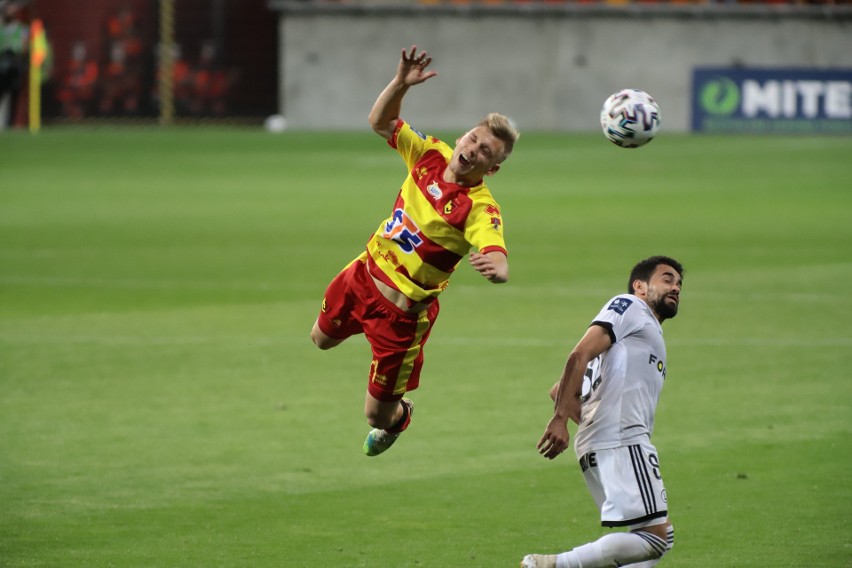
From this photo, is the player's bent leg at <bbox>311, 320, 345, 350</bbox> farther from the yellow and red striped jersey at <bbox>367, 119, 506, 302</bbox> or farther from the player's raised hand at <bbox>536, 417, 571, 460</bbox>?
the player's raised hand at <bbox>536, 417, 571, 460</bbox>

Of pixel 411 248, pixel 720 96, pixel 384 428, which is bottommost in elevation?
pixel 720 96

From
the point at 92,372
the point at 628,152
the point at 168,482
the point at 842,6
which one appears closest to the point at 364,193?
the point at 628,152

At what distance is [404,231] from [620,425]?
8.10ft

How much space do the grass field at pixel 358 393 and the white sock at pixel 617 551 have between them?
1382 mm

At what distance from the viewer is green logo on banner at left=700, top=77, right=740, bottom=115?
45.7 meters

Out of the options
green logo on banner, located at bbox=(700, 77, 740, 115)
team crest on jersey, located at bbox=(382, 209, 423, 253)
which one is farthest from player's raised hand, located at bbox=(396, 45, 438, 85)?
green logo on banner, located at bbox=(700, 77, 740, 115)

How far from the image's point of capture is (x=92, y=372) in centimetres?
1265

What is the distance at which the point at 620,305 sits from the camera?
6.35 m

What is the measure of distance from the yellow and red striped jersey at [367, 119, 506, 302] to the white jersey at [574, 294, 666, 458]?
63.7 inches

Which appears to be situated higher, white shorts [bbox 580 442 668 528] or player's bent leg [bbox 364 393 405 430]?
white shorts [bbox 580 442 668 528]

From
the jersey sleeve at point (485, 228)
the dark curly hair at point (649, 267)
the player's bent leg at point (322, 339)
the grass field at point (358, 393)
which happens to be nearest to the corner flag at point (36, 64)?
the grass field at point (358, 393)

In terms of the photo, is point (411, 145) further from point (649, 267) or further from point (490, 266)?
point (649, 267)

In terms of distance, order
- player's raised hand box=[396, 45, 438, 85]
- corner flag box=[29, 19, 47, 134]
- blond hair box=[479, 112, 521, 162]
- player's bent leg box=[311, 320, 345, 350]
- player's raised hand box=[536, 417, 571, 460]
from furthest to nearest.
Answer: corner flag box=[29, 19, 47, 134]
player's bent leg box=[311, 320, 345, 350]
player's raised hand box=[396, 45, 438, 85]
blond hair box=[479, 112, 521, 162]
player's raised hand box=[536, 417, 571, 460]

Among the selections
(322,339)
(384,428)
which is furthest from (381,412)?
(322,339)
